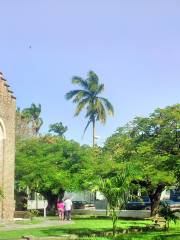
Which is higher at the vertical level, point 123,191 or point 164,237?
point 123,191

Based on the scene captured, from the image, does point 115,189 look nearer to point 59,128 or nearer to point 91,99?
point 91,99

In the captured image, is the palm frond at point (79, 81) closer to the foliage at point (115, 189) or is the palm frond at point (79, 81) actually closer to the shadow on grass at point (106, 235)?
the shadow on grass at point (106, 235)

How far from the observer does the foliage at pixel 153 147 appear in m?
33.7

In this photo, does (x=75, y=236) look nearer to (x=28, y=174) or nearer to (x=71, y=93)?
(x=28, y=174)

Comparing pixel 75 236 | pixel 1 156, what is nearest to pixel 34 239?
pixel 75 236

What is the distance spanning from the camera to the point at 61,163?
44.0 meters

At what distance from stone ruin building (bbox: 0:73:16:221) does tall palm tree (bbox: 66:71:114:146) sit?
111 feet

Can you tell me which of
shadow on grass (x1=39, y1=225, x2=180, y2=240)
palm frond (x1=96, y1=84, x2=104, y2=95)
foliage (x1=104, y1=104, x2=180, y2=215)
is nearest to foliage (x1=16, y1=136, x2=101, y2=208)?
foliage (x1=104, y1=104, x2=180, y2=215)

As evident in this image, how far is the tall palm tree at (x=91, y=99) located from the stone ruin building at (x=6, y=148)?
33.8m

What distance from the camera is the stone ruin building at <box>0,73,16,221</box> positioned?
2988 centimetres

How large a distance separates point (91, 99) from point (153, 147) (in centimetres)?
3003

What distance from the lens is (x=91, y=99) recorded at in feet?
213

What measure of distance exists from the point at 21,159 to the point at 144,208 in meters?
13.8

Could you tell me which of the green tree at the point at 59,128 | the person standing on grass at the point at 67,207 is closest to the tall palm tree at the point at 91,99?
the green tree at the point at 59,128
